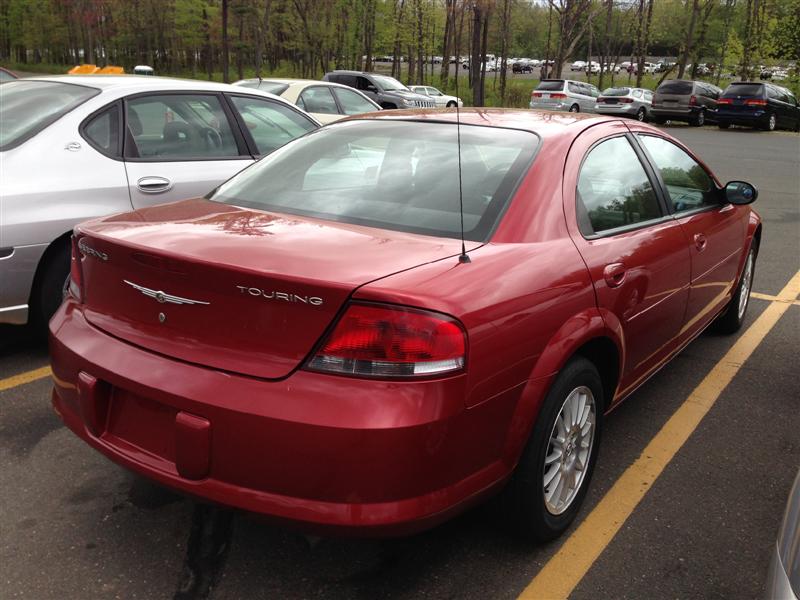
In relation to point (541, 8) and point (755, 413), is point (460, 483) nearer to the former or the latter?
point (755, 413)

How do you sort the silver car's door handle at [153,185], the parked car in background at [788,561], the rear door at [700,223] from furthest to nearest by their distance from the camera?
the silver car's door handle at [153,185] < the rear door at [700,223] < the parked car in background at [788,561]

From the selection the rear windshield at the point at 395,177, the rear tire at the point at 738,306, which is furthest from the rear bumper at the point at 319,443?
the rear tire at the point at 738,306

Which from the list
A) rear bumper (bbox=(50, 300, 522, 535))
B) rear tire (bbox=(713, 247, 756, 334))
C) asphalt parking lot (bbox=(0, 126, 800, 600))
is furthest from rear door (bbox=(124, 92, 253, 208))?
rear tire (bbox=(713, 247, 756, 334))

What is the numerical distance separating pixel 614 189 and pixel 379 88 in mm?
17394

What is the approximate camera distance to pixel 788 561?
1.68 metres

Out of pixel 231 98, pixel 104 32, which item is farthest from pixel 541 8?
pixel 231 98

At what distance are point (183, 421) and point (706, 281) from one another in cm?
298

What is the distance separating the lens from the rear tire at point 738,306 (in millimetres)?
5031

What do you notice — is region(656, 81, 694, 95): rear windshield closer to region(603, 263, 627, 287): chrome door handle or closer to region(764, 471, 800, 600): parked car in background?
region(603, 263, 627, 287): chrome door handle

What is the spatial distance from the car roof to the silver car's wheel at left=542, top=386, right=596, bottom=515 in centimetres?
109

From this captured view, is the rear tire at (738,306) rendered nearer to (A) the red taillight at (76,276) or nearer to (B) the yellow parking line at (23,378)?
(A) the red taillight at (76,276)

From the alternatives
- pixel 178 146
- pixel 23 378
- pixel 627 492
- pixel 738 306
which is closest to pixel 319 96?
pixel 178 146

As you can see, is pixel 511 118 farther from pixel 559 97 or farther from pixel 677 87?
pixel 677 87

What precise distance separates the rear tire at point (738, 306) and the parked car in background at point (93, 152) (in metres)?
3.47
